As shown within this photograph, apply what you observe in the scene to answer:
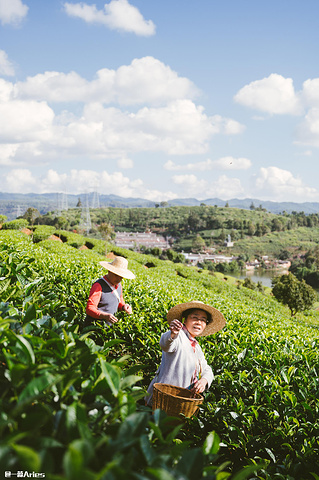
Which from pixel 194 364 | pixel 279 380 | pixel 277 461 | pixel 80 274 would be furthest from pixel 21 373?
pixel 80 274

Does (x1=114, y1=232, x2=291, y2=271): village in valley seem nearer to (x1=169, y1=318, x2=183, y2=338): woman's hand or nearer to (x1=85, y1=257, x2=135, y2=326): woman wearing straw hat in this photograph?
(x1=85, y1=257, x2=135, y2=326): woman wearing straw hat

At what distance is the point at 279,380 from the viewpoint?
333 cm

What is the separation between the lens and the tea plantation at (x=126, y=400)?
99 centimetres

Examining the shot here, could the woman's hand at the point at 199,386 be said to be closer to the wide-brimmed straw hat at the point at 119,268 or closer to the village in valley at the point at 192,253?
the wide-brimmed straw hat at the point at 119,268

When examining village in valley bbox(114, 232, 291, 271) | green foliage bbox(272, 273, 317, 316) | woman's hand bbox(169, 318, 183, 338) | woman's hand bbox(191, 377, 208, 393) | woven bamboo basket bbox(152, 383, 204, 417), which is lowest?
village in valley bbox(114, 232, 291, 271)

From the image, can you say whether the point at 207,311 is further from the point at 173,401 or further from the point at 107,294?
the point at 107,294

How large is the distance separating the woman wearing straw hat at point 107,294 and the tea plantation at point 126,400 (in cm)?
31

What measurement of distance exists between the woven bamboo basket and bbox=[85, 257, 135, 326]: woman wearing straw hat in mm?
1068

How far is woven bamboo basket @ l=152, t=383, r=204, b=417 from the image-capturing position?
2811 millimetres

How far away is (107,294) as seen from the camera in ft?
12.9

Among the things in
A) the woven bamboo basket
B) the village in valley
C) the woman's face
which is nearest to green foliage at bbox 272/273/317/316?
the woman's face

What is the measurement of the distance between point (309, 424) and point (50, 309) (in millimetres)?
2462

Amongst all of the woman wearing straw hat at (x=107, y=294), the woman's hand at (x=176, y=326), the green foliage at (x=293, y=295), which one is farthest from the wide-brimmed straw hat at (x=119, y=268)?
the green foliage at (x=293, y=295)

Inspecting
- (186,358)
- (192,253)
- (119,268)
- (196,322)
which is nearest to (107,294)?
(119,268)
